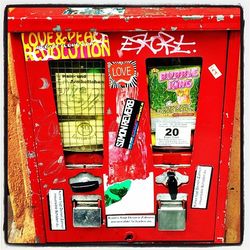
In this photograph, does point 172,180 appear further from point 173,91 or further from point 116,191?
point 173,91

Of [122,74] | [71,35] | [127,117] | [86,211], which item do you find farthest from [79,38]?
[86,211]

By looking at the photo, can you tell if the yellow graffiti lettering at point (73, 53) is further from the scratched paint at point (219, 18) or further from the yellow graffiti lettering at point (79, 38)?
the scratched paint at point (219, 18)

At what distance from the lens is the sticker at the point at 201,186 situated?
2.82m

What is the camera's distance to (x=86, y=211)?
2.84 metres

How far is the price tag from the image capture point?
2.74 metres

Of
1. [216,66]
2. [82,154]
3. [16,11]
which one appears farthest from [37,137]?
[216,66]

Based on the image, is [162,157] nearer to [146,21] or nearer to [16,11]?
[146,21]

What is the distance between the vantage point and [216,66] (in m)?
2.62

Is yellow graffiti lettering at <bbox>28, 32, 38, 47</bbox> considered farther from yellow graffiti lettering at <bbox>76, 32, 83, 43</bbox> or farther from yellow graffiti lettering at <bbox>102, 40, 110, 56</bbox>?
yellow graffiti lettering at <bbox>102, 40, 110, 56</bbox>

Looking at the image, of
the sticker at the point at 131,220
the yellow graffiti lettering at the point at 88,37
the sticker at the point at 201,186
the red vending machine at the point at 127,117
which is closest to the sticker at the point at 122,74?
the red vending machine at the point at 127,117

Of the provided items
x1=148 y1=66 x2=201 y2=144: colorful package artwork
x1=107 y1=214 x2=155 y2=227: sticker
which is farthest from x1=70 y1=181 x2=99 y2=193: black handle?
x1=148 y1=66 x2=201 y2=144: colorful package artwork

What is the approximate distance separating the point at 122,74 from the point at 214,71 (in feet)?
1.29

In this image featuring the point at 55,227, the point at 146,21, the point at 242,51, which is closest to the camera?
the point at 146,21

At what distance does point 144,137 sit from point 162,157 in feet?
0.44
